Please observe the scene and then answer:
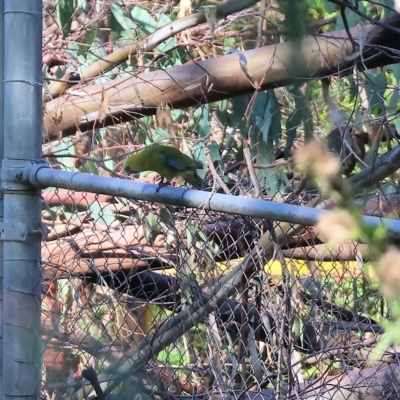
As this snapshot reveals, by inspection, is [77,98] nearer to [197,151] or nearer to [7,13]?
[197,151]

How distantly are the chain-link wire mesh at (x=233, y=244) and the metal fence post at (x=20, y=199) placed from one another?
0.12 metres

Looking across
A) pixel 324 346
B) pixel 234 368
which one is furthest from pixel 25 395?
pixel 324 346

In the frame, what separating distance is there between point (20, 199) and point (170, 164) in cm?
71

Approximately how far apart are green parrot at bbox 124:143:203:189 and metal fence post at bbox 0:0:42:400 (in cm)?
67

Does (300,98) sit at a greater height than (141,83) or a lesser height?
lesser

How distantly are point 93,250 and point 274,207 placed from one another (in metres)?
1.69

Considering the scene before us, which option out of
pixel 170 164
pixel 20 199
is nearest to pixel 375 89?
pixel 170 164

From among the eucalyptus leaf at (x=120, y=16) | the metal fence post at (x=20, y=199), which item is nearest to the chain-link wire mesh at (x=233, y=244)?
the eucalyptus leaf at (x=120, y=16)

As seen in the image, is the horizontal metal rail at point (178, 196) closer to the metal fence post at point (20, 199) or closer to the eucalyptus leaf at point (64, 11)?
the metal fence post at point (20, 199)

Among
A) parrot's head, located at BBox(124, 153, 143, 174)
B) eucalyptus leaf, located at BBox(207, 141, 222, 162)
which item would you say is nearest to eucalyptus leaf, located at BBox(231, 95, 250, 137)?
parrot's head, located at BBox(124, 153, 143, 174)

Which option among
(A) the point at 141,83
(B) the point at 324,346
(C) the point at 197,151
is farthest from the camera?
(C) the point at 197,151

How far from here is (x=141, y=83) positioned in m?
3.31

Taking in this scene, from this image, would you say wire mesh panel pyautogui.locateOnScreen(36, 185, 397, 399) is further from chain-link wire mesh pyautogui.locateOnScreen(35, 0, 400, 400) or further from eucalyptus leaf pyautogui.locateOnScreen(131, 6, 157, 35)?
eucalyptus leaf pyautogui.locateOnScreen(131, 6, 157, 35)

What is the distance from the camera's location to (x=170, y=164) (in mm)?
2488
